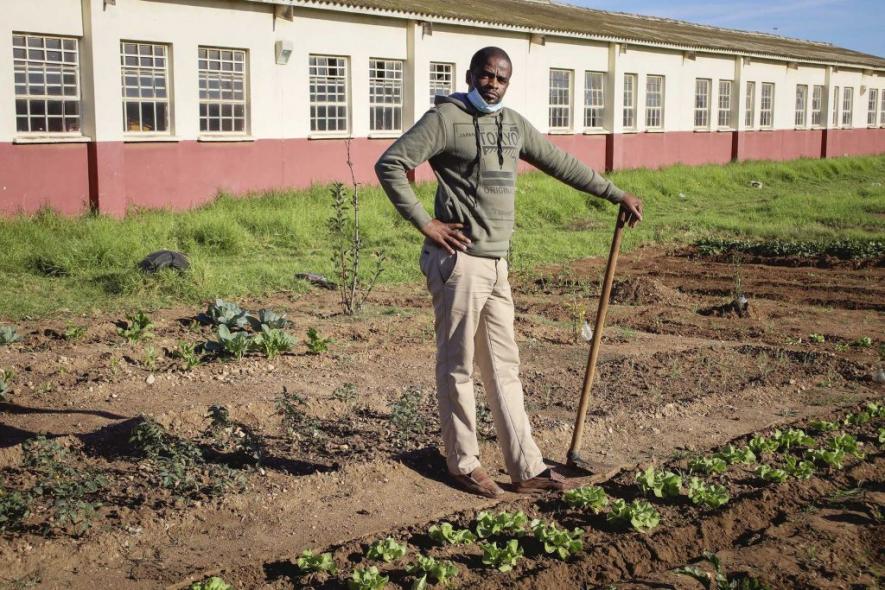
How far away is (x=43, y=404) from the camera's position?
6.78m

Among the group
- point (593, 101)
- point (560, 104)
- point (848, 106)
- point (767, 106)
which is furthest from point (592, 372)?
point (848, 106)

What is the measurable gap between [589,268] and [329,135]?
7.22 metres

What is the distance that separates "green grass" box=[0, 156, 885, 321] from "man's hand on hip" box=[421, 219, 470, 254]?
624 centimetres

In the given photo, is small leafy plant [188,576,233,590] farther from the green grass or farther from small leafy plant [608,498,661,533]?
the green grass

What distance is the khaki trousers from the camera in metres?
4.96

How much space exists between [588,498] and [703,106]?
2826 cm

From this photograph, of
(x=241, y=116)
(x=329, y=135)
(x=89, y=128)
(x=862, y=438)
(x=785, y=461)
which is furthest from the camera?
(x=329, y=135)

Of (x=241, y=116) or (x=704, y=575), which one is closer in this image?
(x=704, y=575)

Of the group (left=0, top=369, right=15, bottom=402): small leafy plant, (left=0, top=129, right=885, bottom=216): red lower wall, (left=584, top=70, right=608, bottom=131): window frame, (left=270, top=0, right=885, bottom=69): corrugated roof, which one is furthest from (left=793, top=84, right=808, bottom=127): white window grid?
(left=0, top=369, right=15, bottom=402): small leafy plant

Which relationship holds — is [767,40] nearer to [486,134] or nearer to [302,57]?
[302,57]

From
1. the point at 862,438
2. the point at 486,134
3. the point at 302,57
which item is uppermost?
the point at 302,57

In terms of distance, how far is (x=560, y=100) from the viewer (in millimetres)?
25750

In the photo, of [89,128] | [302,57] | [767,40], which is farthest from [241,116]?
[767,40]

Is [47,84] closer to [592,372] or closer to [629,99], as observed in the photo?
[592,372]
